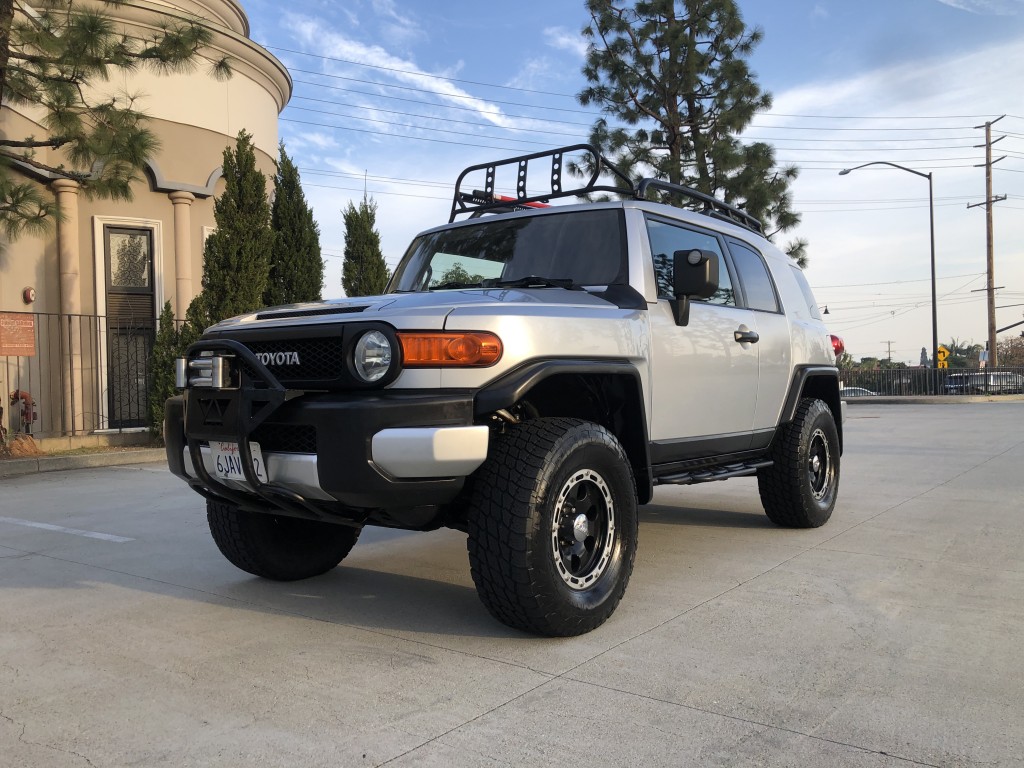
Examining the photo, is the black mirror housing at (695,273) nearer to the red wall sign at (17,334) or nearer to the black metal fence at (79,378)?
the red wall sign at (17,334)

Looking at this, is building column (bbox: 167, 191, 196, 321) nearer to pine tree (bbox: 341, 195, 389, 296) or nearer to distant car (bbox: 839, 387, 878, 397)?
pine tree (bbox: 341, 195, 389, 296)

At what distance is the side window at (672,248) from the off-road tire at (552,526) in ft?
3.95

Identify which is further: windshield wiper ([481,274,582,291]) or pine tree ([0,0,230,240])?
pine tree ([0,0,230,240])

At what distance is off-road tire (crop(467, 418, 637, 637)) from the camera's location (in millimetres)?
3441

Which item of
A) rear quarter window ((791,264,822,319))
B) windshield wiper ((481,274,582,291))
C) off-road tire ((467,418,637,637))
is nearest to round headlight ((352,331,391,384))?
off-road tire ((467,418,637,637))

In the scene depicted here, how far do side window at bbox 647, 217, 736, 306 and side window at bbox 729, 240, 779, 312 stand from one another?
0.21 metres

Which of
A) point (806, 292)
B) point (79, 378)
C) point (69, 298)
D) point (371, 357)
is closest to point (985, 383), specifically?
point (806, 292)

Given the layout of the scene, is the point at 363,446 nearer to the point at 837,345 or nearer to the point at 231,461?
the point at 231,461

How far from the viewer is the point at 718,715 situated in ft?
9.43

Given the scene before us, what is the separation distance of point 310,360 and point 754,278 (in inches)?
134

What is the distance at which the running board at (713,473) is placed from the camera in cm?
478

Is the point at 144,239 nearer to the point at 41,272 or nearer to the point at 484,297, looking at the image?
the point at 41,272

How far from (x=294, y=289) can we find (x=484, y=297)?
41.1 ft

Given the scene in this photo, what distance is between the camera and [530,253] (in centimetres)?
479
